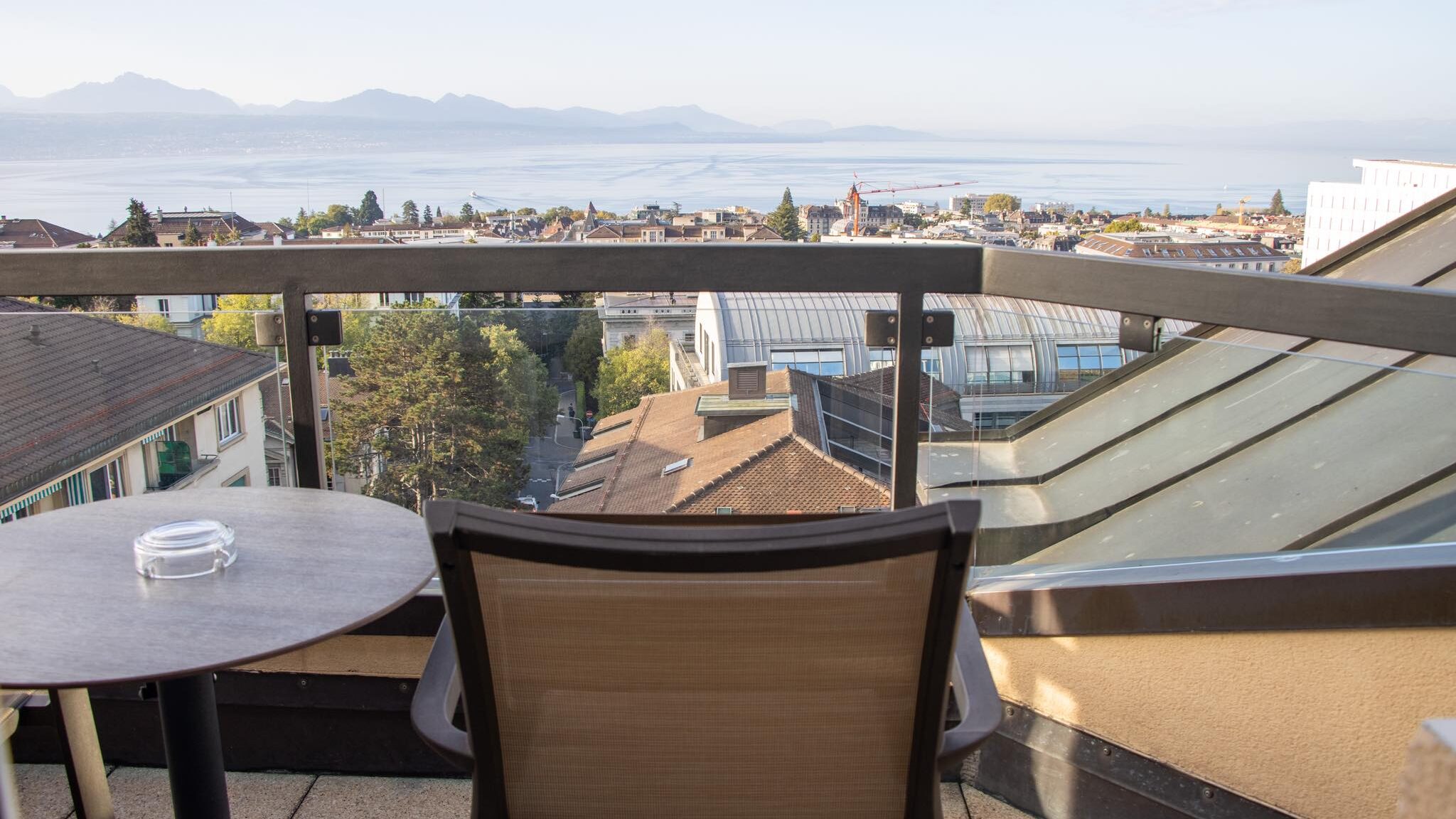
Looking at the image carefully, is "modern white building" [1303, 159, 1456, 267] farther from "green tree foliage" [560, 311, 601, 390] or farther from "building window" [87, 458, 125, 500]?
"building window" [87, 458, 125, 500]

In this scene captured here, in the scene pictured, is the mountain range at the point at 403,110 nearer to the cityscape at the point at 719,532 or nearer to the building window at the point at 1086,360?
the cityscape at the point at 719,532

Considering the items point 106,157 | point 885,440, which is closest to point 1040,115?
point 106,157

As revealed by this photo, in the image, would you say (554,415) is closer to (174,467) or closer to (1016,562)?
(174,467)

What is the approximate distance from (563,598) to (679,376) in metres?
1.54

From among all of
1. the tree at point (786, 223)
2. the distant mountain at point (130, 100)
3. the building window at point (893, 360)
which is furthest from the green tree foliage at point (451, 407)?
the distant mountain at point (130, 100)

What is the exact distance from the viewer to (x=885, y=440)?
2676mm

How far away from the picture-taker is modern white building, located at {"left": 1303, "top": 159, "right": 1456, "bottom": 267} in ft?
40.2

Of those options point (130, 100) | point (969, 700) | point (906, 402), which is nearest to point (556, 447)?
point (906, 402)

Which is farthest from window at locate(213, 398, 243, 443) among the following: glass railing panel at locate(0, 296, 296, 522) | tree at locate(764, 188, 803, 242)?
tree at locate(764, 188, 803, 242)

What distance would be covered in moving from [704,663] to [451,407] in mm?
1685

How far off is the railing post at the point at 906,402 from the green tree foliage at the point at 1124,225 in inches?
744

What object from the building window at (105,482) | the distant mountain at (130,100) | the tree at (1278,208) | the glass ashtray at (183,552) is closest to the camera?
the glass ashtray at (183,552)

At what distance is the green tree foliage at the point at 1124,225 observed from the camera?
20528 millimetres

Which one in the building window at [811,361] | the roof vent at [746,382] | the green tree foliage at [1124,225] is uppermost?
the building window at [811,361]
